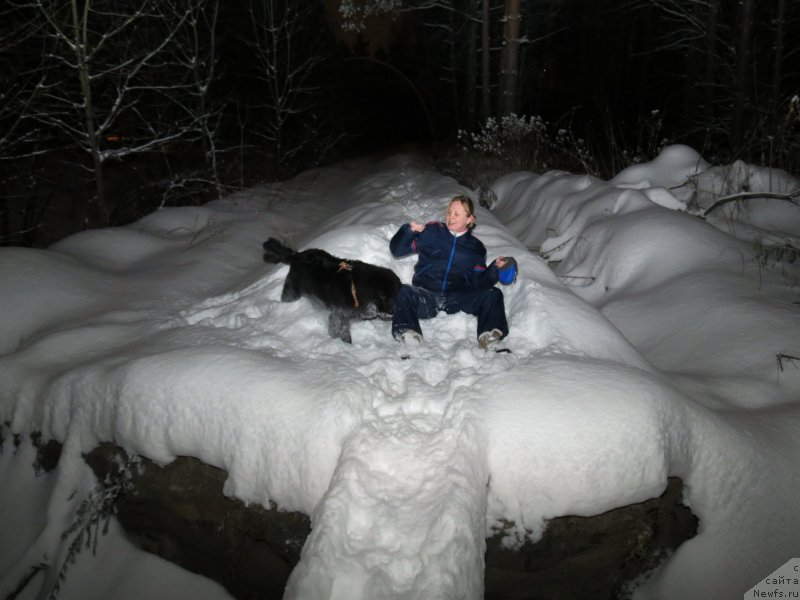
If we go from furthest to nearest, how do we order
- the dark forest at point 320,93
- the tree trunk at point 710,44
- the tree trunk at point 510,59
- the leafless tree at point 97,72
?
the tree trunk at point 710,44 → the tree trunk at point 510,59 → the dark forest at point 320,93 → the leafless tree at point 97,72

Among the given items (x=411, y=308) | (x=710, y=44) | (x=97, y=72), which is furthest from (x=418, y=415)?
(x=710, y=44)

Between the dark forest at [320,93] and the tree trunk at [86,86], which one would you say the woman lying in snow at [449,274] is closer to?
the dark forest at [320,93]

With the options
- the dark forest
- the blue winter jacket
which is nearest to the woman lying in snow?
the blue winter jacket

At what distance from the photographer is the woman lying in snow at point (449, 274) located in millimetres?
3166

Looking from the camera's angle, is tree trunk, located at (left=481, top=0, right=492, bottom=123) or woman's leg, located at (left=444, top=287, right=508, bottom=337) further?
tree trunk, located at (left=481, top=0, right=492, bottom=123)

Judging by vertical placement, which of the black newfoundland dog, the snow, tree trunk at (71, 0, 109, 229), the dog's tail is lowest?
the snow

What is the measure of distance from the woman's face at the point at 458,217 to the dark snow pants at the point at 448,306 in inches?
22.6

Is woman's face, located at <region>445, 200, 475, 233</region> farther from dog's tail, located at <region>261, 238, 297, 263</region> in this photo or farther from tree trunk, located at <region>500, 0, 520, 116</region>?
tree trunk, located at <region>500, 0, 520, 116</region>

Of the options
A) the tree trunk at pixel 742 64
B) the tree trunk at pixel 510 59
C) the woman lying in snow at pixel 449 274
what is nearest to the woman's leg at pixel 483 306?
the woman lying in snow at pixel 449 274

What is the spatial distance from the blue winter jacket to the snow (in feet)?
0.95

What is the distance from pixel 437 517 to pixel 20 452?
2.61 metres

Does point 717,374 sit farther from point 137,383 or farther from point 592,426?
point 137,383

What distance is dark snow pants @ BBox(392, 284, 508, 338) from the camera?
3.04 meters

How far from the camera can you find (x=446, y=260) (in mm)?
3521
